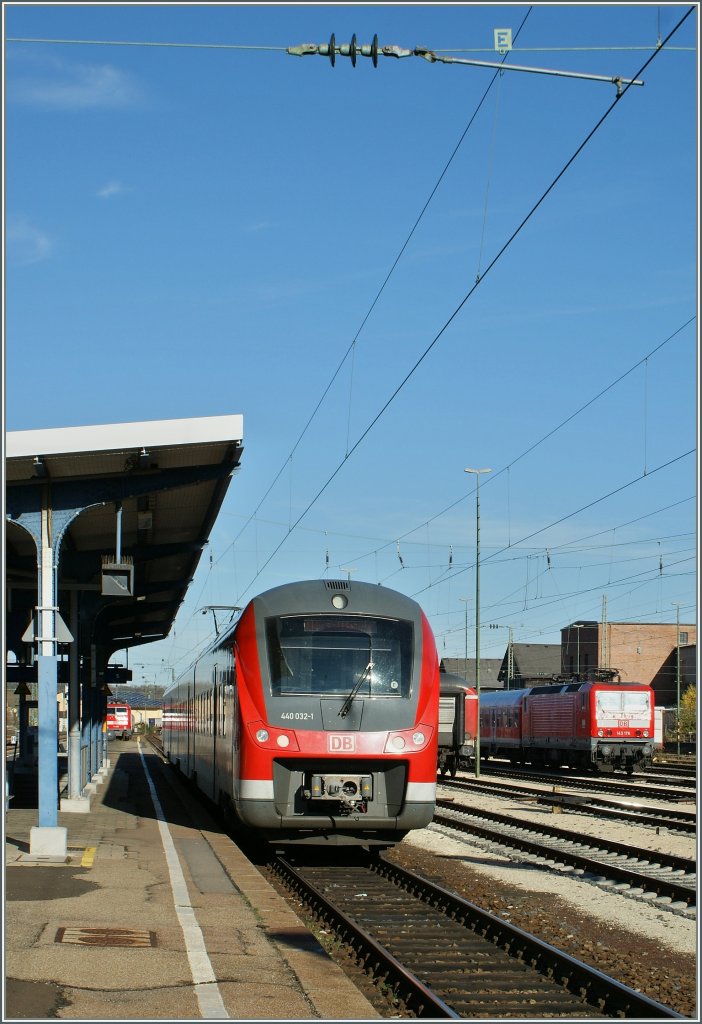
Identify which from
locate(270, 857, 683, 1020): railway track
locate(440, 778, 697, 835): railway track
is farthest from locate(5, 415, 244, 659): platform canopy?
locate(440, 778, 697, 835): railway track

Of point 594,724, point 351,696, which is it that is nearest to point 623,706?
point 594,724

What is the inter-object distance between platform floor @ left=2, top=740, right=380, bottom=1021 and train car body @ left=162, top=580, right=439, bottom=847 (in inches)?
38.2

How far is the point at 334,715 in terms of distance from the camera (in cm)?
1303

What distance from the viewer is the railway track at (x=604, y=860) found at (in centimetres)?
1205

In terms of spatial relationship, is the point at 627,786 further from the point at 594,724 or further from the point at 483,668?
the point at 483,668

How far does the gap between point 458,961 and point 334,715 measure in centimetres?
459

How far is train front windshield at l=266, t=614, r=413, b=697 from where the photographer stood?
1320cm

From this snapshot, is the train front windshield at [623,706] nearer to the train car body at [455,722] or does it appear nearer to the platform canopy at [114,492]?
the train car body at [455,722]

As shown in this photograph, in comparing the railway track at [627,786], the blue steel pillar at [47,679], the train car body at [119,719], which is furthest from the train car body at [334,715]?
the train car body at [119,719]

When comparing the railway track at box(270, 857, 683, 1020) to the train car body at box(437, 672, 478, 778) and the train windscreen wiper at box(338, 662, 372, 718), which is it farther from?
the train car body at box(437, 672, 478, 778)

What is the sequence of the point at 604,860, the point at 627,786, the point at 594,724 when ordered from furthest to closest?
the point at 594,724 → the point at 627,786 → the point at 604,860

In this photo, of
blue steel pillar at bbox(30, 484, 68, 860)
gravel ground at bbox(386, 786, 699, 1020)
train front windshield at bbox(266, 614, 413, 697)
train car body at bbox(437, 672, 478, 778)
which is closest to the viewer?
gravel ground at bbox(386, 786, 699, 1020)

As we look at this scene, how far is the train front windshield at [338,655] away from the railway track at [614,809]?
736cm

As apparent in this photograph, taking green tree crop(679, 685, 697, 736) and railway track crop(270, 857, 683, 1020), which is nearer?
railway track crop(270, 857, 683, 1020)
